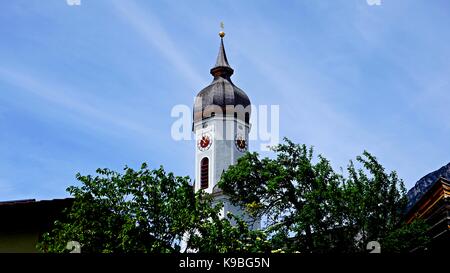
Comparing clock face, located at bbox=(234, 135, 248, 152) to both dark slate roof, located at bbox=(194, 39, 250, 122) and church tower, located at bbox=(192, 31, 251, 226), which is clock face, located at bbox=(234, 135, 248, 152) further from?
dark slate roof, located at bbox=(194, 39, 250, 122)

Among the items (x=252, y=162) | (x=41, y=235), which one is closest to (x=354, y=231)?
(x=252, y=162)

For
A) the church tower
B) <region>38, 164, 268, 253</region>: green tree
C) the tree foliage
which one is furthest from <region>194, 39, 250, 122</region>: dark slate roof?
<region>38, 164, 268, 253</region>: green tree

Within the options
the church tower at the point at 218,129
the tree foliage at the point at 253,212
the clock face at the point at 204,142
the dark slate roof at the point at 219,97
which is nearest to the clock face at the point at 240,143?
the church tower at the point at 218,129

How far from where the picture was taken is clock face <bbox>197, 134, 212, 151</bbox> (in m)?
64.5

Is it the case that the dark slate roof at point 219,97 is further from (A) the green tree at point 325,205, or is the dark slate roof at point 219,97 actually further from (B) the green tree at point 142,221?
(B) the green tree at point 142,221

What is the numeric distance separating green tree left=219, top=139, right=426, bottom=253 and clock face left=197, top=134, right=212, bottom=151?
2706 cm

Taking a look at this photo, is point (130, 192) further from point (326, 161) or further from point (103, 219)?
point (326, 161)

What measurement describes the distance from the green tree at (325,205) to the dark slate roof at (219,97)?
28.1 metres

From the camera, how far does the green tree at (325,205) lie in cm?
3186

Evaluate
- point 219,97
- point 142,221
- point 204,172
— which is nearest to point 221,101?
point 219,97
